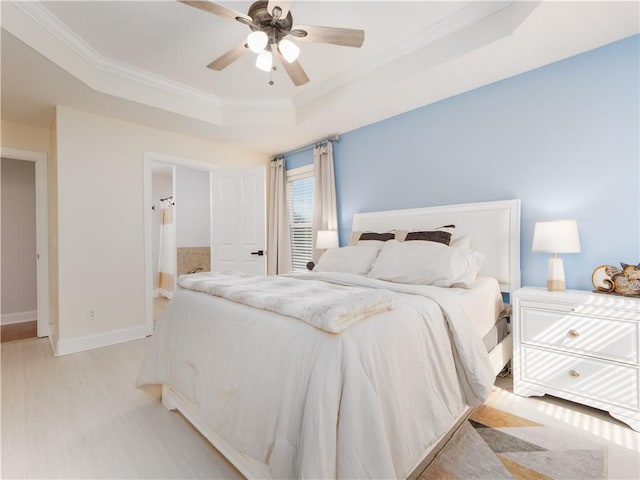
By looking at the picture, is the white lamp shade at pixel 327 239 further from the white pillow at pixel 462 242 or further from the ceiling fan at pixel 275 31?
the ceiling fan at pixel 275 31

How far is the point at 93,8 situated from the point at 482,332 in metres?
3.53

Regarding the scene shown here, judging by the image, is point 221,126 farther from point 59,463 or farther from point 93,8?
point 59,463

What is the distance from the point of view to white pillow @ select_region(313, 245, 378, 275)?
2676 millimetres

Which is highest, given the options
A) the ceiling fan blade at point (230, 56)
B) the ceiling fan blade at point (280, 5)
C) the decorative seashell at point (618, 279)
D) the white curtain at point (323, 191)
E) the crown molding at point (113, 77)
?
the crown molding at point (113, 77)

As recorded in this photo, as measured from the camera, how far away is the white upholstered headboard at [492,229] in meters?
2.54

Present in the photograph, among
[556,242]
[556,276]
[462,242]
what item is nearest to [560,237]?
[556,242]

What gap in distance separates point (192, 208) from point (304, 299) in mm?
4902

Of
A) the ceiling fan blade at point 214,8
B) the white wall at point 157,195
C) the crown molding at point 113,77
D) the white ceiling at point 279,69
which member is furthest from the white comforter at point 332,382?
the white wall at point 157,195

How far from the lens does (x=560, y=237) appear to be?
209cm

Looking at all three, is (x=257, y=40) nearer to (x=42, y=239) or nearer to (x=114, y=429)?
(x=114, y=429)

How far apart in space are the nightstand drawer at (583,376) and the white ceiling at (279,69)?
216 centimetres

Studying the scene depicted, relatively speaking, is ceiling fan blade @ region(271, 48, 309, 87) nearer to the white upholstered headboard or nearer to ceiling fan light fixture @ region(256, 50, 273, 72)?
ceiling fan light fixture @ region(256, 50, 273, 72)

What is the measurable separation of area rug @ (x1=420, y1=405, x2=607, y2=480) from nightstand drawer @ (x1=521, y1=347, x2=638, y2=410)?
1.16ft

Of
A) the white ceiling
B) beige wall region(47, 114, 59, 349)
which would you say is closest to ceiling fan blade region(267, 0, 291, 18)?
the white ceiling
